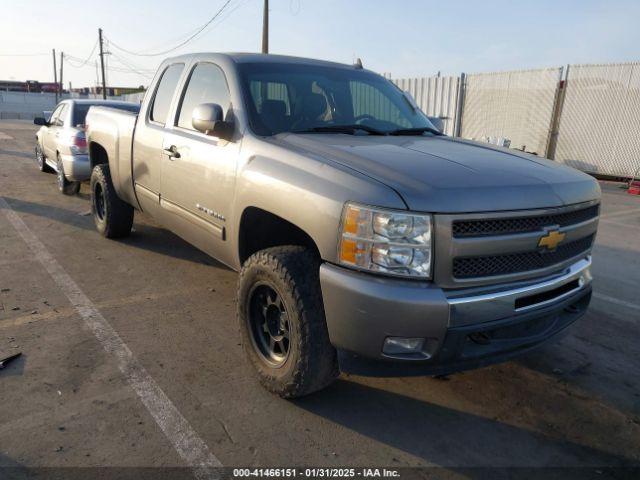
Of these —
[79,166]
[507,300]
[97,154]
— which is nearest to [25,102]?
[79,166]

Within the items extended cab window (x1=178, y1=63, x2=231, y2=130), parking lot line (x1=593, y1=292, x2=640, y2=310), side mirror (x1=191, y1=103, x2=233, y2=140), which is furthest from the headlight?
parking lot line (x1=593, y1=292, x2=640, y2=310)

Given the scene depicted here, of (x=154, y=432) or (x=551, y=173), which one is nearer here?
(x=154, y=432)

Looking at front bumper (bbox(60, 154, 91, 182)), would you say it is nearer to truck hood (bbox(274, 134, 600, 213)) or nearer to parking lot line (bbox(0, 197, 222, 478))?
parking lot line (bbox(0, 197, 222, 478))

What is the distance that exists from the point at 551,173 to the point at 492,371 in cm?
137

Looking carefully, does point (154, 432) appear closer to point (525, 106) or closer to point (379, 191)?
point (379, 191)

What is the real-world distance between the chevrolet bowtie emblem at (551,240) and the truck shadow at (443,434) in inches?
40.6

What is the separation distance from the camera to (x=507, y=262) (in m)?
2.54

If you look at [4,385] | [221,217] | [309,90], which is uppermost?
[309,90]

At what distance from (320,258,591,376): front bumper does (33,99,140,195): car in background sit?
6.01 m

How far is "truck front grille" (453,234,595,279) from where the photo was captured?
7.88 feet

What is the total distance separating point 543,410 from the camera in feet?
9.68

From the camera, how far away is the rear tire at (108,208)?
5.69 m

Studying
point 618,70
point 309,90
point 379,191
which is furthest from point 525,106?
point 379,191

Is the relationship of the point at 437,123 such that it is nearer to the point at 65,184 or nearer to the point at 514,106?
the point at 65,184
